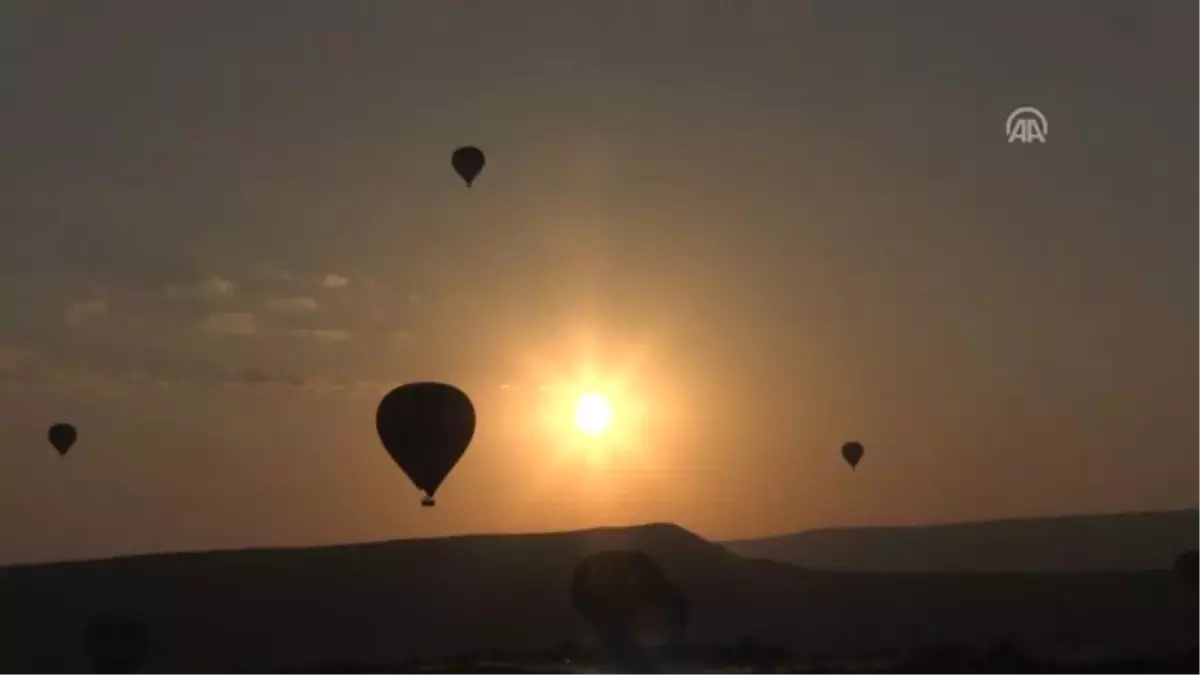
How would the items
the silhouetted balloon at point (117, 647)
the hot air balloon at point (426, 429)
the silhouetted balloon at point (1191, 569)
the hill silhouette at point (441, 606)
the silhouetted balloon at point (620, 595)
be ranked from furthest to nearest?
1. the hill silhouette at point (441, 606)
2. the silhouetted balloon at point (117, 647)
3. the silhouetted balloon at point (1191, 569)
4. the silhouetted balloon at point (620, 595)
5. the hot air balloon at point (426, 429)

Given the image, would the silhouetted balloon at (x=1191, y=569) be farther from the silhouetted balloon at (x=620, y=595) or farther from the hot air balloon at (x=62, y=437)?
the hot air balloon at (x=62, y=437)

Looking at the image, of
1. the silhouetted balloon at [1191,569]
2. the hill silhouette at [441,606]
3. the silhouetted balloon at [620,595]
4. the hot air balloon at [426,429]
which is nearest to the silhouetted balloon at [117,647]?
the hill silhouette at [441,606]

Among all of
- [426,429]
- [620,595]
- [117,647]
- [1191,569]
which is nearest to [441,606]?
[117,647]

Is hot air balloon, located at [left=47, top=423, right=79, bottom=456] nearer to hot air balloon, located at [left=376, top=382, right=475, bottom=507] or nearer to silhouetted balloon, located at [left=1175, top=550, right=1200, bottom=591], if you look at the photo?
hot air balloon, located at [left=376, top=382, right=475, bottom=507]

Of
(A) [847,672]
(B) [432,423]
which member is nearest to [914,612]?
(A) [847,672]

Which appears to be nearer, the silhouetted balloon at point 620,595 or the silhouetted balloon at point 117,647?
the silhouetted balloon at point 620,595

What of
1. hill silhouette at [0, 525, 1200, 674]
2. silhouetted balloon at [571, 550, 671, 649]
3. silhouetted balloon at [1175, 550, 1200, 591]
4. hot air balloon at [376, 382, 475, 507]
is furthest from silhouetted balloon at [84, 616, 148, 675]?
silhouetted balloon at [1175, 550, 1200, 591]

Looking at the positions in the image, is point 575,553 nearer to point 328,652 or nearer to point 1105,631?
point 328,652

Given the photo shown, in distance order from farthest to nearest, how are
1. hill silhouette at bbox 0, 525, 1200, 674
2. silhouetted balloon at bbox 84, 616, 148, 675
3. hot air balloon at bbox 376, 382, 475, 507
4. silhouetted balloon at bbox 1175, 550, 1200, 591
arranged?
hill silhouette at bbox 0, 525, 1200, 674, silhouetted balloon at bbox 84, 616, 148, 675, silhouetted balloon at bbox 1175, 550, 1200, 591, hot air balloon at bbox 376, 382, 475, 507
